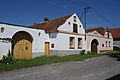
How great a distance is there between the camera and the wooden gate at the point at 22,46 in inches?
725

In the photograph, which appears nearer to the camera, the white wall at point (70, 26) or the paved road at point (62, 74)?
the paved road at point (62, 74)

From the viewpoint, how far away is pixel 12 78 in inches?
367

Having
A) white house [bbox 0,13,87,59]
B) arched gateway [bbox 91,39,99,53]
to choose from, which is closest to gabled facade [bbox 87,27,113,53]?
arched gateway [bbox 91,39,99,53]

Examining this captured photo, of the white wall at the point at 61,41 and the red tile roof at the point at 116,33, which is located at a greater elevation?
the red tile roof at the point at 116,33

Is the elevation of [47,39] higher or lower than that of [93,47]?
higher

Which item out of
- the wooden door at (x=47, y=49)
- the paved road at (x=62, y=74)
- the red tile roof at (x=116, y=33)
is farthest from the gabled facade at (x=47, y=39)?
the red tile roof at (x=116, y=33)

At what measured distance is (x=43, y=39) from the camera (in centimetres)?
2167

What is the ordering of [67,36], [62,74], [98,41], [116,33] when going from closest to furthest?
[62,74] → [67,36] → [98,41] → [116,33]

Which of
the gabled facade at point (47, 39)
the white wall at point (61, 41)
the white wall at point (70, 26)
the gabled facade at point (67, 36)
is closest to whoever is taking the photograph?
the gabled facade at point (47, 39)

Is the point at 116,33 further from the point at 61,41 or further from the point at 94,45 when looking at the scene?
the point at 61,41

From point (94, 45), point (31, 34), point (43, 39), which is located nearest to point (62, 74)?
point (31, 34)

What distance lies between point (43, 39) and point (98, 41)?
45.4 feet

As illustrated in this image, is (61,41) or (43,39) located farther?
(61,41)

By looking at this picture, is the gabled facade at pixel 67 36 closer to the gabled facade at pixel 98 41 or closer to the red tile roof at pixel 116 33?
the gabled facade at pixel 98 41
